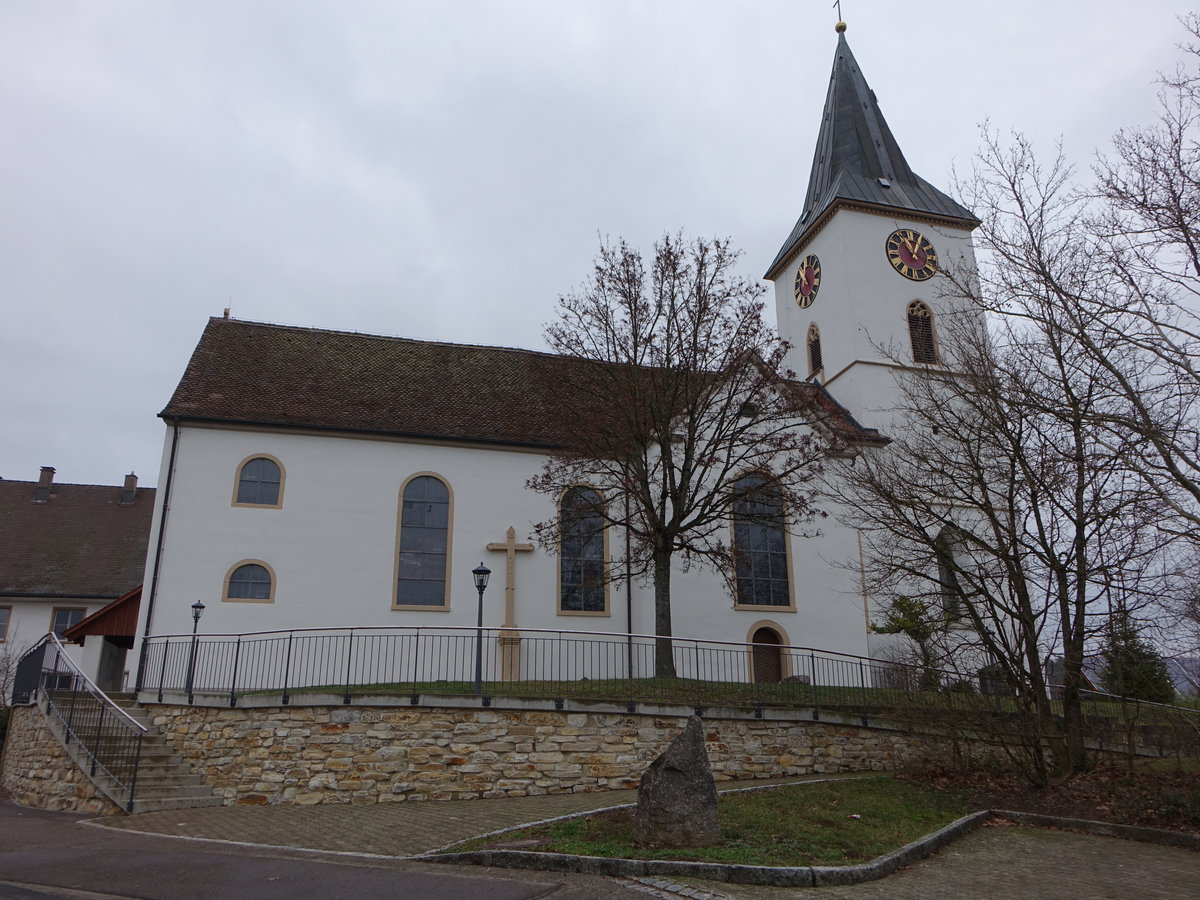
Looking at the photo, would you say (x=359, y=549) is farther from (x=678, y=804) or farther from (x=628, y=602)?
(x=678, y=804)

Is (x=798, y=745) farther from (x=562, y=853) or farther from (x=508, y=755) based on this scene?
(x=562, y=853)

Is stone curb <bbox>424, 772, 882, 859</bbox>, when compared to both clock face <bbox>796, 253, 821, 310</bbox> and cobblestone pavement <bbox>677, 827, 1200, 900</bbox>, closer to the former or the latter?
cobblestone pavement <bbox>677, 827, 1200, 900</bbox>

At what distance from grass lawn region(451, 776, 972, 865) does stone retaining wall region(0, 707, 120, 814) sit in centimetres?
780

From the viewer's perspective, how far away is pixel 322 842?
961 cm

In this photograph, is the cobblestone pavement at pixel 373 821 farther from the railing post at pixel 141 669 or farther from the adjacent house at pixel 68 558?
the adjacent house at pixel 68 558

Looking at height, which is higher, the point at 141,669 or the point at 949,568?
the point at 949,568

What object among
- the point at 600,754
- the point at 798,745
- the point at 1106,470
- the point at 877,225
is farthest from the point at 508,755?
the point at 877,225

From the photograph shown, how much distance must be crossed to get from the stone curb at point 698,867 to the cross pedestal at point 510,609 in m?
9.75

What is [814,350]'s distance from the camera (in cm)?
2811

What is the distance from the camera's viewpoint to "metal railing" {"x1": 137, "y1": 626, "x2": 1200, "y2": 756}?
12.7 metres

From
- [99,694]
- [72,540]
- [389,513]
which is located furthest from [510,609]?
[72,540]

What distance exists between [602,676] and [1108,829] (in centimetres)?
914

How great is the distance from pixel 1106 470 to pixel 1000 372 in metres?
2.33

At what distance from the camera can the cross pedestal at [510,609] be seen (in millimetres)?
18438
